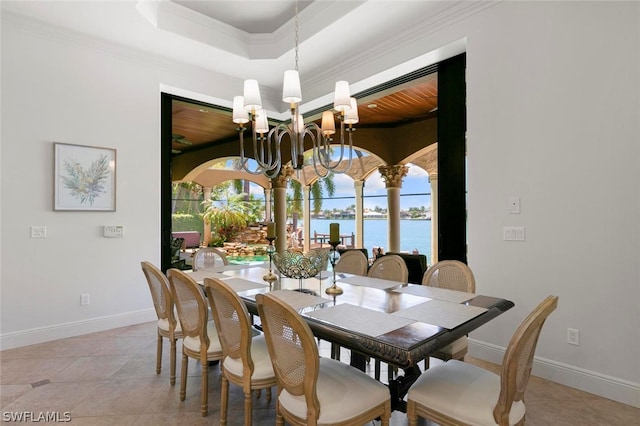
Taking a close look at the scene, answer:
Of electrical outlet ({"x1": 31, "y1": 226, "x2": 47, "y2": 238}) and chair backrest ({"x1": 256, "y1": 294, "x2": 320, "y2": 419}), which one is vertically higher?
electrical outlet ({"x1": 31, "y1": 226, "x2": 47, "y2": 238})

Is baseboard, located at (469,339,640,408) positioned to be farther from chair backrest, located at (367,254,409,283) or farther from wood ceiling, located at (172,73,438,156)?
wood ceiling, located at (172,73,438,156)

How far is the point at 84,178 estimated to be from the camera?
354 cm

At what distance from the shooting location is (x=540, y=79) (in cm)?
260

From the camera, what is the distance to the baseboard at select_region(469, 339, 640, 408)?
86.7 inches

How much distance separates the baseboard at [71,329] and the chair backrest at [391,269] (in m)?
2.75

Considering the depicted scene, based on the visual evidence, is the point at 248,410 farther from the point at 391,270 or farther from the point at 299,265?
the point at 391,270

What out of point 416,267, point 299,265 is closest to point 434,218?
point 416,267

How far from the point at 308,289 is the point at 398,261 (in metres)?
0.83

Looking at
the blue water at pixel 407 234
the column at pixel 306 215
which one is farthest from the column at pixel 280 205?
the column at pixel 306 215

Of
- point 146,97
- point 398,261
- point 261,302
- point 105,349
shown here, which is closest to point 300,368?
point 261,302

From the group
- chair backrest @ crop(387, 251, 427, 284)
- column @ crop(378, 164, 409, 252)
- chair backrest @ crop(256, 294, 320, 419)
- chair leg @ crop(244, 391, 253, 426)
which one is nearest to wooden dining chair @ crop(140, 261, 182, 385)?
chair leg @ crop(244, 391, 253, 426)

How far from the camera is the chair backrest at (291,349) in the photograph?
133 cm

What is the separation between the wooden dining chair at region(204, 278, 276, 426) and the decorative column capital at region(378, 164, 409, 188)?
21.4 feet

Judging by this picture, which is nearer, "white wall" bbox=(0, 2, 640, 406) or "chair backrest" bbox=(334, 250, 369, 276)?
"white wall" bbox=(0, 2, 640, 406)
